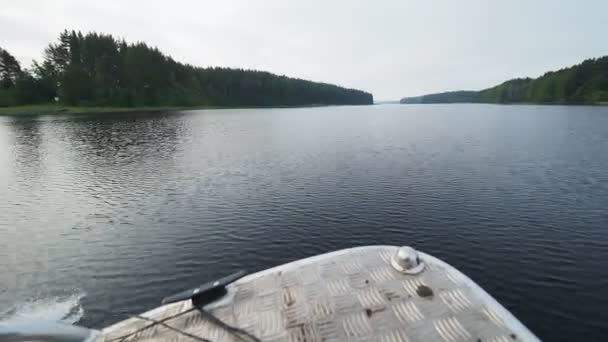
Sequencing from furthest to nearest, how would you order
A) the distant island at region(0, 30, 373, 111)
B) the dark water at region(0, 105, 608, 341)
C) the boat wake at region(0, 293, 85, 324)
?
the distant island at region(0, 30, 373, 111), the dark water at region(0, 105, 608, 341), the boat wake at region(0, 293, 85, 324)

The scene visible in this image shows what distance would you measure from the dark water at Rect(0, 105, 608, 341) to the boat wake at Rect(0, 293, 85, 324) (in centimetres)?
6

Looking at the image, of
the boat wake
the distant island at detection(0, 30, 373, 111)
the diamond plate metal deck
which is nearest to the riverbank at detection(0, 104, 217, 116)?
the distant island at detection(0, 30, 373, 111)

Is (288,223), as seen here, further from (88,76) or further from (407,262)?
(88,76)

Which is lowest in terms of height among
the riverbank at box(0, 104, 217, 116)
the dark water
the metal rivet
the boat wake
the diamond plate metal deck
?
the boat wake

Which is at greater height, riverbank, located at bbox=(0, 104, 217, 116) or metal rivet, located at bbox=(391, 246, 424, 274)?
riverbank, located at bbox=(0, 104, 217, 116)

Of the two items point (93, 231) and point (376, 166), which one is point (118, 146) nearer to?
point (93, 231)

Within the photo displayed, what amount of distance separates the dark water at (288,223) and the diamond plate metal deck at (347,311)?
4227 mm

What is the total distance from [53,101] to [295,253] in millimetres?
167113

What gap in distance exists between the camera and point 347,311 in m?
7.64

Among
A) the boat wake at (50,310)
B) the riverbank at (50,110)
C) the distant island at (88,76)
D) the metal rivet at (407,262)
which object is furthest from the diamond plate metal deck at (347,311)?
the distant island at (88,76)

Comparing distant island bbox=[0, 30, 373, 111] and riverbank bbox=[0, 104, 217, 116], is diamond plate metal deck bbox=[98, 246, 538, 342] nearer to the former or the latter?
riverbank bbox=[0, 104, 217, 116]

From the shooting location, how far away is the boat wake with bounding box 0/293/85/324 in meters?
10.4

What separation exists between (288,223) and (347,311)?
35.7 feet

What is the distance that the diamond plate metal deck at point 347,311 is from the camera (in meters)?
6.88
